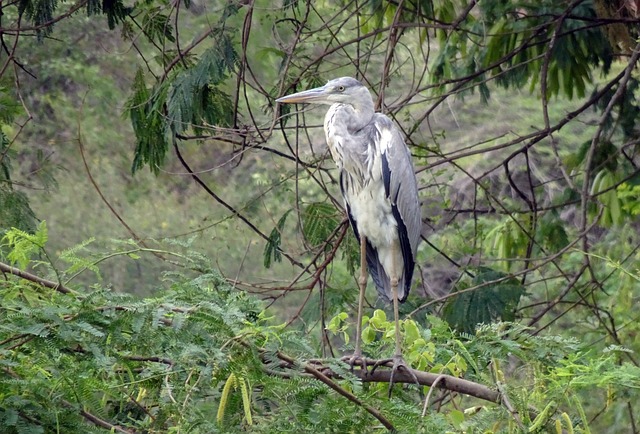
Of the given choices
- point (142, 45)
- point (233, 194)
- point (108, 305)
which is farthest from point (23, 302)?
point (233, 194)

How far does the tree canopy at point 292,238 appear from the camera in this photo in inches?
Answer: 109

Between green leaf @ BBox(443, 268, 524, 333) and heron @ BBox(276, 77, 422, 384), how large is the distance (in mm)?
933

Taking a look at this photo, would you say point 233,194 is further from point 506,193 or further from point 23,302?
point 23,302

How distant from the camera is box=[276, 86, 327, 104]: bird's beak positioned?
15.6 ft

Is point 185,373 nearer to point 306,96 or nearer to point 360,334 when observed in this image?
point 360,334

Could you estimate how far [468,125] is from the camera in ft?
40.8

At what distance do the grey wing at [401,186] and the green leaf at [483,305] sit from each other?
0.95m

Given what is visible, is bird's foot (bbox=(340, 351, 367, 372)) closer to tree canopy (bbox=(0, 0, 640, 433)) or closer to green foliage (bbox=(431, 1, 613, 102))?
tree canopy (bbox=(0, 0, 640, 433))

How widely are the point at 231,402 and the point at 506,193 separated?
30.1 ft


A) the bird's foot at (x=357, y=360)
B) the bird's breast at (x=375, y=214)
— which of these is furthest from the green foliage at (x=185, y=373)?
the bird's breast at (x=375, y=214)

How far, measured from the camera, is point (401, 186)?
477 cm

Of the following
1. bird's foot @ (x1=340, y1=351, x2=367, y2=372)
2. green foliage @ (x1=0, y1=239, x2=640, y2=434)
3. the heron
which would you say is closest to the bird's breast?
the heron

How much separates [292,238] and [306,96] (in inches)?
243

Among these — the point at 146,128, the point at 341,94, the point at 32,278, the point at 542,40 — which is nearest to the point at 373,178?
the point at 341,94
